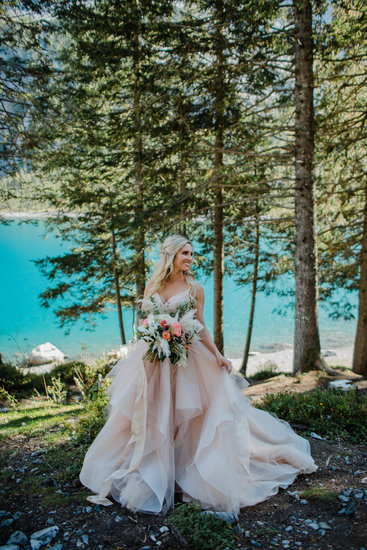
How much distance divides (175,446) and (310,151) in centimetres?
688

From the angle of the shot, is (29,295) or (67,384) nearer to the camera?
(67,384)

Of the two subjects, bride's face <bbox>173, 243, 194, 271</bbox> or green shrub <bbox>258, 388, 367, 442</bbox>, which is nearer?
bride's face <bbox>173, 243, 194, 271</bbox>

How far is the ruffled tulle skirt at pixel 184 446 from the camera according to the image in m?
3.66

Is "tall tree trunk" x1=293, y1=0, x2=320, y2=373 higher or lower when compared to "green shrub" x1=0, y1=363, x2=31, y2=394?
higher

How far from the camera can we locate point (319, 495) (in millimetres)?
3834

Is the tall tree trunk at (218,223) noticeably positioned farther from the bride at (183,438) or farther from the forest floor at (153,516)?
the forest floor at (153,516)

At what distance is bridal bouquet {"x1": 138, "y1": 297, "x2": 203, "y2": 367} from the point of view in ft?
12.8

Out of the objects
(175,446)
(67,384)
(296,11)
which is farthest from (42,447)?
(296,11)

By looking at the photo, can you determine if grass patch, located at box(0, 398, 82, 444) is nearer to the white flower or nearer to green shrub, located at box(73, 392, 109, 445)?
green shrub, located at box(73, 392, 109, 445)

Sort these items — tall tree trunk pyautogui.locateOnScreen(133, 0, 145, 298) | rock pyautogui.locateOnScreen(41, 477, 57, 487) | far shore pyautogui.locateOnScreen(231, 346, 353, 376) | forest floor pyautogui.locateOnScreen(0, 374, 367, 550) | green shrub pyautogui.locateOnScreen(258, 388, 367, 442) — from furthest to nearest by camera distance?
far shore pyautogui.locateOnScreen(231, 346, 353, 376)
tall tree trunk pyautogui.locateOnScreen(133, 0, 145, 298)
green shrub pyautogui.locateOnScreen(258, 388, 367, 442)
rock pyautogui.locateOnScreen(41, 477, 57, 487)
forest floor pyautogui.locateOnScreen(0, 374, 367, 550)

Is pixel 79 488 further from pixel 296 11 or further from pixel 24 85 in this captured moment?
pixel 296 11

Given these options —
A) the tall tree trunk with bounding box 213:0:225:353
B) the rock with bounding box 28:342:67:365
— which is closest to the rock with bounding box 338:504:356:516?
the tall tree trunk with bounding box 213:0:225:353

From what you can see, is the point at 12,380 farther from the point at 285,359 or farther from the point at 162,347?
the point at 285,359

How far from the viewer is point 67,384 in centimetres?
1056
